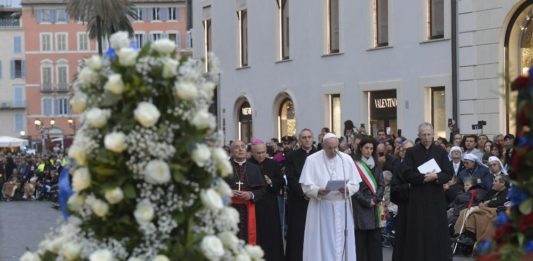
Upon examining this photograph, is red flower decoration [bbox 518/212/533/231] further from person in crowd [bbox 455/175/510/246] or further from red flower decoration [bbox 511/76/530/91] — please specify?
person in crowd [bbox 455/175/510/246]

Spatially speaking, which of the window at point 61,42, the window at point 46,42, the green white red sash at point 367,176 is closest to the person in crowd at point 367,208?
the green white red sash at point 367,176

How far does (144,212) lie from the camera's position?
6.50 metres

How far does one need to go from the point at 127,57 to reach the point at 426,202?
31.0 ft

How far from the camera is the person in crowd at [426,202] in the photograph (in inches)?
603

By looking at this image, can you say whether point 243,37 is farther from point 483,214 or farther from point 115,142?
point 115,142

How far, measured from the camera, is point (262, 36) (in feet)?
136

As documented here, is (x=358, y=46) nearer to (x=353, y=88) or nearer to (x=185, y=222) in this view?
(x=353, y=88)

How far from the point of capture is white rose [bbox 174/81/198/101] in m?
6.50

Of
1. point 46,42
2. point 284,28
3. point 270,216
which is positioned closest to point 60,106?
point 46,42

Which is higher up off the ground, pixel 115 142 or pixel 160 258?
pixel 115 142

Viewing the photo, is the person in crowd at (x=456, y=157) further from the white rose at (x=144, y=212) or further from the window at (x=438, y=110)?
the white rose at (x=144, y=212)

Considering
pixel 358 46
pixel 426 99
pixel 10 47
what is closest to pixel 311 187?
pixel 426 99

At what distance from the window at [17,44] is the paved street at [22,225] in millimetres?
74861

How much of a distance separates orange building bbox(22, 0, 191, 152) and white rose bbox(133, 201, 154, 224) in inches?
3915
